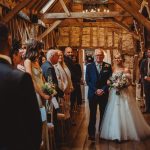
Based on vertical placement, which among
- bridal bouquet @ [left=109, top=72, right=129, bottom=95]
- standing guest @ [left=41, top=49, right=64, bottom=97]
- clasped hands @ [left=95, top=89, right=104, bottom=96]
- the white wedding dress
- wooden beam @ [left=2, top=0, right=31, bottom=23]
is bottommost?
the white wedding dress

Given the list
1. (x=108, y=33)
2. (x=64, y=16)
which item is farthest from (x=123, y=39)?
(x=64, y=16)

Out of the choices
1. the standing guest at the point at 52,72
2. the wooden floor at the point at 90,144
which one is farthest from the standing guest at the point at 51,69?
the wooden floor at the point at 90,144

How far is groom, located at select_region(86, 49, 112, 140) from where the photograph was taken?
23.8 ft

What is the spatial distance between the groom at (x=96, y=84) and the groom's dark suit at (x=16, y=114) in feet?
17.4

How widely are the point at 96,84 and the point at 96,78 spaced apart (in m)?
0.11

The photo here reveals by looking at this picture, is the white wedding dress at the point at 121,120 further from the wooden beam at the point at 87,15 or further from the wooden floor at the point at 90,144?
the wooden beam at the point at 87,15

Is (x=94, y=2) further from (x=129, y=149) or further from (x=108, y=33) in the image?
(x=129, y=149)

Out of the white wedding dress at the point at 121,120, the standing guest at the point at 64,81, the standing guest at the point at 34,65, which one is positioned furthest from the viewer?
the white wedding dress at the point at 121,120

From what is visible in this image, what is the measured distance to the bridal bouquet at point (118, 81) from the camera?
7297 mm

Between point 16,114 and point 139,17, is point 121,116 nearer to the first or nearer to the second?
point 139,17

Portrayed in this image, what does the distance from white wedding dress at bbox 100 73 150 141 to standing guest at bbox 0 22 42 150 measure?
536 centimetres

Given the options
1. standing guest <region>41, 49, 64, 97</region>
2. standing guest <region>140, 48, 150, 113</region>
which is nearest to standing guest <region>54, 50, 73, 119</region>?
standing guest <region>41, 49, 64, 97</region>

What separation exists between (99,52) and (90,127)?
4.41 feet

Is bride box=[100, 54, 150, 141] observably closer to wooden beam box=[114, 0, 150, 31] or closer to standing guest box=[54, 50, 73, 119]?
standing guest box=[54, 50, 73, 119]
